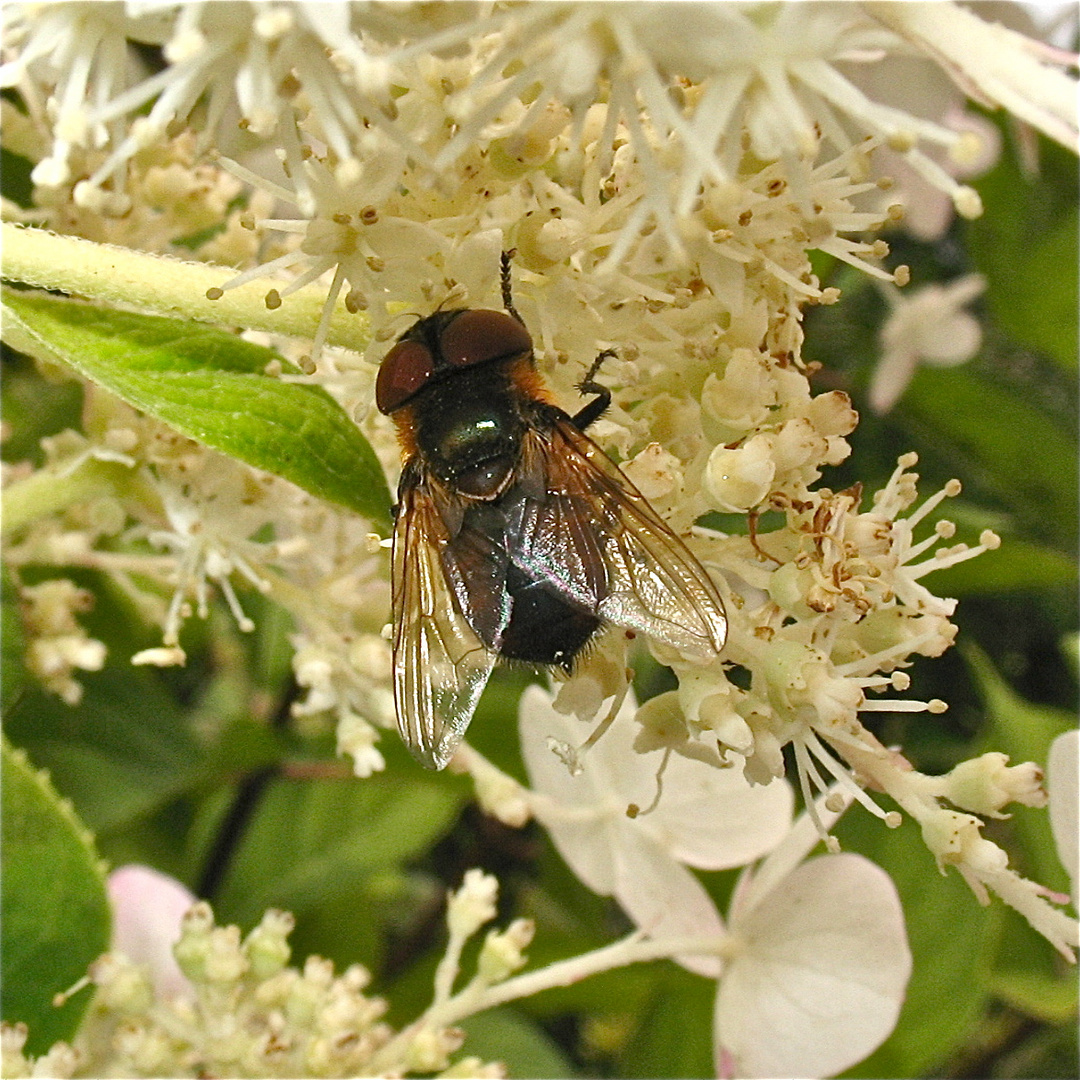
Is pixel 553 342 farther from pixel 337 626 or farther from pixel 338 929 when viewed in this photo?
pixel 338 929

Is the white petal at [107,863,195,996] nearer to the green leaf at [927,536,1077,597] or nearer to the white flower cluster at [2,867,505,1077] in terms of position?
the white flower cluster at [2,867,505,1077]

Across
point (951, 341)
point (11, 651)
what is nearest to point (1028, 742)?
point (951, 341)

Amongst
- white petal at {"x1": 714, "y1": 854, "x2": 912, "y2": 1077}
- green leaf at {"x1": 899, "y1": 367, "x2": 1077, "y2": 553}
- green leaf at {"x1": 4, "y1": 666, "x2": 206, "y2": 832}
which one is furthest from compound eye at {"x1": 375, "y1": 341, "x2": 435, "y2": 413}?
green leaf at {"x1": 899, "y1": 367, "x2": 1077, "y2": 553}

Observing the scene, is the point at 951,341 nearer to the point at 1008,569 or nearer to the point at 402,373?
the point at 1008,569

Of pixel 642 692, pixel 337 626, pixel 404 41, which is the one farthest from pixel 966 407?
pixel 404 41

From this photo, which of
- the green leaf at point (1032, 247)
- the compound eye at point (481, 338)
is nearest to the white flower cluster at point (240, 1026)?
the compound eye at point (481, 338)

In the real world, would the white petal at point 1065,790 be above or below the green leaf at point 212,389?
below

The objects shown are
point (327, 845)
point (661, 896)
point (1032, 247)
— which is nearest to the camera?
point (661, 896)

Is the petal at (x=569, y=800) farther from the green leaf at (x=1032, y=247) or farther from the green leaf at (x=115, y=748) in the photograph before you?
the green leaf at (x=1032, y=247)
